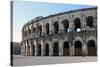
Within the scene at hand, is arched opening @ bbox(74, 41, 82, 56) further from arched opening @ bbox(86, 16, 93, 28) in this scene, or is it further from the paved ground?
arched opening @ bbox(86, 16, 93, 28)

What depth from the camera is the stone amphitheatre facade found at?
4.56 metres

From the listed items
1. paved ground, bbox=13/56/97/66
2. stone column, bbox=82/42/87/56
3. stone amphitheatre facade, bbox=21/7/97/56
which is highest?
stone amphitheatre facade, bbox=21/7/97/56

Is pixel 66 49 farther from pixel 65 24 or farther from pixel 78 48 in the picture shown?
pixel 65 24

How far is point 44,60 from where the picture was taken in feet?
15.1

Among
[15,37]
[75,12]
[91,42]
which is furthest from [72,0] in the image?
[15,37]

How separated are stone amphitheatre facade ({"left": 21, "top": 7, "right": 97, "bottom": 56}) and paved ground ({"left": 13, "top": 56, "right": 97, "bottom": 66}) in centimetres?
9

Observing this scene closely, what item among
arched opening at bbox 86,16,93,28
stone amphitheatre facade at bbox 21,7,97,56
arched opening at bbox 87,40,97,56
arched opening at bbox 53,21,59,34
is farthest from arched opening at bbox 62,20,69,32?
arched opening at bbox 87,40,97,56

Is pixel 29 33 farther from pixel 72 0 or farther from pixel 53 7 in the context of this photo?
pixel 72 0

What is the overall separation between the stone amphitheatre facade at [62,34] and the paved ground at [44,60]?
86 millimetres

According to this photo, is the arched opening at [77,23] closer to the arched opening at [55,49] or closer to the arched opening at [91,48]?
the arched opening at [91,48]

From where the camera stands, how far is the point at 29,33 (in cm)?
455

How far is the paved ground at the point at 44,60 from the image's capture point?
430 centimetres

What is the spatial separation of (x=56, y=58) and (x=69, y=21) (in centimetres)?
83

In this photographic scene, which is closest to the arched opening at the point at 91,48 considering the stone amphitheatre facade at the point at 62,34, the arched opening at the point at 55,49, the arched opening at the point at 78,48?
the stone amphitheatre facade at the point at 62,34
